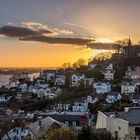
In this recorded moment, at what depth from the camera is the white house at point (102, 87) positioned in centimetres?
8412

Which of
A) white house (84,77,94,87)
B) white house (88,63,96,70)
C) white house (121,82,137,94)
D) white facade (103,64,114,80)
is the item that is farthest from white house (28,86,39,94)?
white house (121,82,137,94)

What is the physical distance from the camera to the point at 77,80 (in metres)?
96.6

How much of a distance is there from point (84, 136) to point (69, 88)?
245 feet

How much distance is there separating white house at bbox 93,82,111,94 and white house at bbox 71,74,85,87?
27.0ft

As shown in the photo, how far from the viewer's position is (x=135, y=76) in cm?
9631

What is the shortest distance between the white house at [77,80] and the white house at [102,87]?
27.0 ft

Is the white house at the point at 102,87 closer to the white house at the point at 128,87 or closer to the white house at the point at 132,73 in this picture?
the white house at the point at 128,87

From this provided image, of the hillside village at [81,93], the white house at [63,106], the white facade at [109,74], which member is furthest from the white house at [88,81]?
the white house at [63,106]

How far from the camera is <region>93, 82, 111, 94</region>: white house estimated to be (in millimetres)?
84125

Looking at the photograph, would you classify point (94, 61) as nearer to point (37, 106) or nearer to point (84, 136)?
point (37, 106)

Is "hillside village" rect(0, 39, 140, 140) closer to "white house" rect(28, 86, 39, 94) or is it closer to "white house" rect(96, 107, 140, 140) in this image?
"white house" rect(28, 86, 39, 94)

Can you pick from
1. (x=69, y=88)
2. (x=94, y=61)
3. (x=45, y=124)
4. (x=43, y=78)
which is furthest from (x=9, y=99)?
(x=45, y=124)

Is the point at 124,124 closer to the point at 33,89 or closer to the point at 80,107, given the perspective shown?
the point at 80,107

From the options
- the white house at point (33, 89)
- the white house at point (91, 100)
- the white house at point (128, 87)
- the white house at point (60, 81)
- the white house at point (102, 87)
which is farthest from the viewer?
the white house at point (60, 81)
